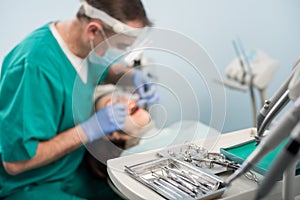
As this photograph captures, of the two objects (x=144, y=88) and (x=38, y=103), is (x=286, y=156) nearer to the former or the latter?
(x=144, y=88)

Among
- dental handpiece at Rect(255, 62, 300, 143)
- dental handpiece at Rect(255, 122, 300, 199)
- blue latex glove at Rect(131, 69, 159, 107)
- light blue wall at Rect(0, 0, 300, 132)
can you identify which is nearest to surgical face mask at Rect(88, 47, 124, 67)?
blue latex glove at Rect(131, 69, 159, 107)

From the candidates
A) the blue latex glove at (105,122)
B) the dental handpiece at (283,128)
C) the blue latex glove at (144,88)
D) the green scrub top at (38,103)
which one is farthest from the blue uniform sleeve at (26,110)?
the dental handpiece at (283,128)

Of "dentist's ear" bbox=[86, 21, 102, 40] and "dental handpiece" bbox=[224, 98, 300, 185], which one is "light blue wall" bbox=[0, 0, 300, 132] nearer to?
"dentist's ear" bbox=[86, 21, 102, 40]

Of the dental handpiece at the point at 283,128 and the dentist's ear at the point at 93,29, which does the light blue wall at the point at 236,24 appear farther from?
the dental handpiece at the point at 283,128

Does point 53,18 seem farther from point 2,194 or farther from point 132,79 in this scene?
point 2,194

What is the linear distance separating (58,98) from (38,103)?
0.08 meters

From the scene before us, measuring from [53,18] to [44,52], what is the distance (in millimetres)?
540

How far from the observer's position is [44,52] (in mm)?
1254

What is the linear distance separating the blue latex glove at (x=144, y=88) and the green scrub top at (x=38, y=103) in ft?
0.45

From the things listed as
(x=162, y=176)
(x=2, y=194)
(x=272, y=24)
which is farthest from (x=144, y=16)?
(x=272, y=24)

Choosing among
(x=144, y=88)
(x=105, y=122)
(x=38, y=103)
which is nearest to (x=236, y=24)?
(x=144, y=88)

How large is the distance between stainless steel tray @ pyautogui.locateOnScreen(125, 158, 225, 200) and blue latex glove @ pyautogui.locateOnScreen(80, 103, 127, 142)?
0.75ft

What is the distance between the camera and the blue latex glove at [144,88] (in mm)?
1172

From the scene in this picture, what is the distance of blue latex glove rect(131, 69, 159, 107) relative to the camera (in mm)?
1172
